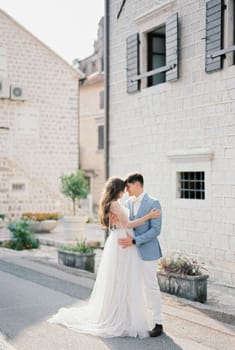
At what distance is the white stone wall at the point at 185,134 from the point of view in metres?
10.5

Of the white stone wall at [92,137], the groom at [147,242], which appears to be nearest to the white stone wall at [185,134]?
the groom at [147,242]

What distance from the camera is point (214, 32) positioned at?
10672 millimetres

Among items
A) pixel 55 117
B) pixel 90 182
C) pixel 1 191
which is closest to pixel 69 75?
pixel 55 117

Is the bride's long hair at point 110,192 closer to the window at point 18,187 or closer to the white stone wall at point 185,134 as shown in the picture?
the white stone wall at point 185,134

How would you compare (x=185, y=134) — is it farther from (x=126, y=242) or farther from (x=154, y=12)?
(x=126, y=242)

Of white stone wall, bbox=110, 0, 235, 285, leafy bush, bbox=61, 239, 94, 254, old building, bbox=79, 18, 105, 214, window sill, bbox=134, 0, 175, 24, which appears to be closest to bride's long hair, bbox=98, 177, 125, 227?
white stone wall, bbox=110, 0, 235, 285

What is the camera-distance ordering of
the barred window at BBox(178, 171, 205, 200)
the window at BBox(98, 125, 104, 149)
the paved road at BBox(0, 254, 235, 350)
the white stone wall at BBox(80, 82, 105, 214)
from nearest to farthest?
the paved road at BBox(0, 254, 235, 350) → the barred window at BBox(178, 171, 205, 200) → the window at BBox(98, 125, 104, 149) → the white stone wall at BBox(80, 82, 105, 214)

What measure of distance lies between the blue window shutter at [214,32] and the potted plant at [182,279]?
357cm

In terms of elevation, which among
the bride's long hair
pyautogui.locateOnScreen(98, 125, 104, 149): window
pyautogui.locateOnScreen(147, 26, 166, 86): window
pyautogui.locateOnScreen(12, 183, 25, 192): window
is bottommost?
pyautogui.locateOnScreen(12, 183, 25, 192): window

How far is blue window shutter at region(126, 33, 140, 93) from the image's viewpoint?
13156 mm

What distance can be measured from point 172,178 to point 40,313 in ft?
16.6

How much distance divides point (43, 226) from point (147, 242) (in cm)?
1482

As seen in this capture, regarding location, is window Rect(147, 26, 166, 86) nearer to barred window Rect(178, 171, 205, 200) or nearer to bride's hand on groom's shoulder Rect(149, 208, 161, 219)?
barred window Rect(178, 171, 205, 200)

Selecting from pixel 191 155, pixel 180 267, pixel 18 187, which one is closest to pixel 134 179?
pixel 180 267
